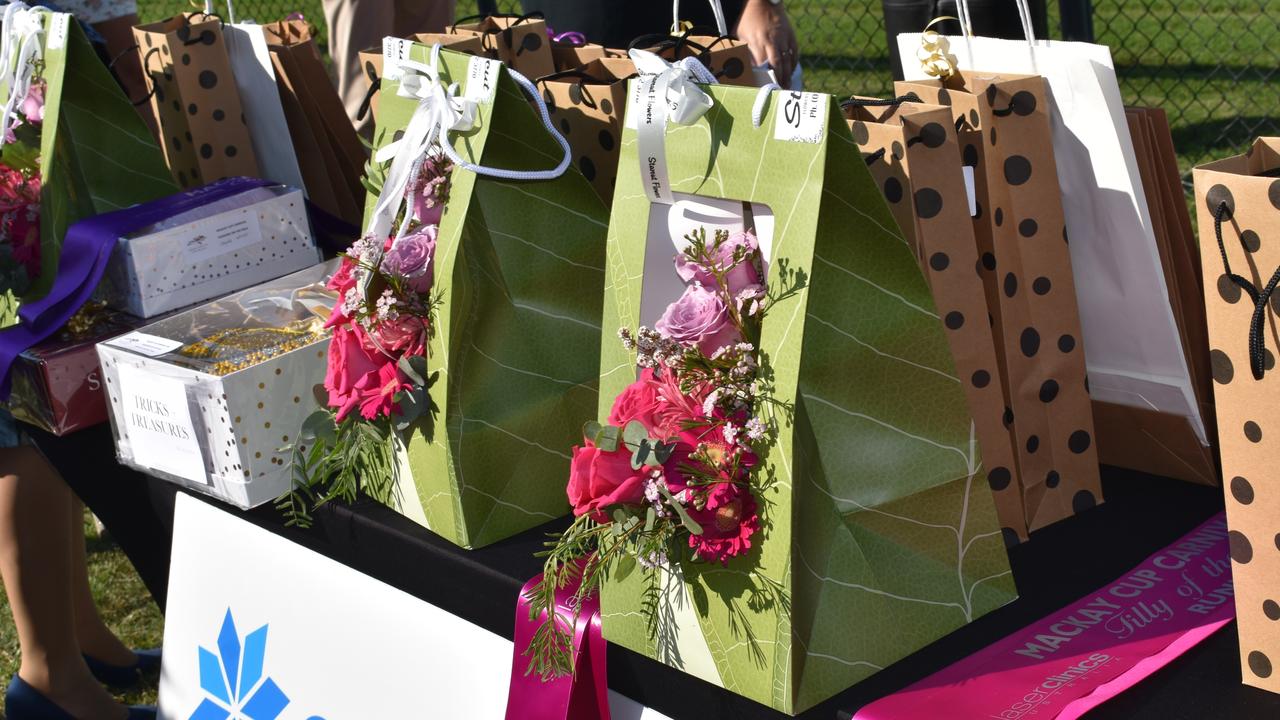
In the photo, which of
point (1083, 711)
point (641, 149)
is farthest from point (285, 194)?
point (1083, 711)

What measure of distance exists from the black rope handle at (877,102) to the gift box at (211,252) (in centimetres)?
97

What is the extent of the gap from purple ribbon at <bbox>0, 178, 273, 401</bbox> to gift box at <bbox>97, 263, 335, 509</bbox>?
0.18m

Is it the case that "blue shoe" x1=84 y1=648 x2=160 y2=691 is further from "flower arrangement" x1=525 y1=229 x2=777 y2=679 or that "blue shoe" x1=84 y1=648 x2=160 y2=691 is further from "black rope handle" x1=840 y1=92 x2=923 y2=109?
"black rope handle" x1=840 y1=92 x2=923 y2=109

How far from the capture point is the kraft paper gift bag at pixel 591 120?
1.38 meters

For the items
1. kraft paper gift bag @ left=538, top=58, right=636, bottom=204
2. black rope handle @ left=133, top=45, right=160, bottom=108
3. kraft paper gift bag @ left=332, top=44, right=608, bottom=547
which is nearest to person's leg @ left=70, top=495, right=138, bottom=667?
black rope handle @ left=133, top=45, right=160, bottom=108

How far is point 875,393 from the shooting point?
1013mm

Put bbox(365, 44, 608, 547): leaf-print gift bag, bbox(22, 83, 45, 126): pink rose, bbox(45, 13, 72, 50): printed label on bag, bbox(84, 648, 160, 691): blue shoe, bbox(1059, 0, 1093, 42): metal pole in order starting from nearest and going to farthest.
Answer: bbox(365, 44, 608, 547): leaf-print gift bag
bbox(45, 13, 72, 50): printed label on bag
bbox(22, 83, 45, 126): pink rose
bbox(84, 648, 160, 691): blue shoe
bbox(1059, 0, 1093, 42): metal pole

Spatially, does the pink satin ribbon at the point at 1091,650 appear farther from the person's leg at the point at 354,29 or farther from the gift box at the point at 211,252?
the person's leg at the point at 354,29

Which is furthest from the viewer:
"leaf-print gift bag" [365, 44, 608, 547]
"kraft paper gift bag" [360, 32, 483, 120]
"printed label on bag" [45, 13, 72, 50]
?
"printed label on bag" [45, 13, 72, 50]

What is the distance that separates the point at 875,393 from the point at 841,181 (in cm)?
17

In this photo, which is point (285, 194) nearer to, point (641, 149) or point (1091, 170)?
point (641, 149)

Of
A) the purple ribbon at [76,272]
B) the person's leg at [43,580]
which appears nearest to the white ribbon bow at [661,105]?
the purple ribbon at [76,272]

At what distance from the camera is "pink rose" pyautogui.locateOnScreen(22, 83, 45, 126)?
1885 mm

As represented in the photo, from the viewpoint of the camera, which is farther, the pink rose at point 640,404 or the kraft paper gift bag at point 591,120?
the kraft paper gift bag at point 591,120
